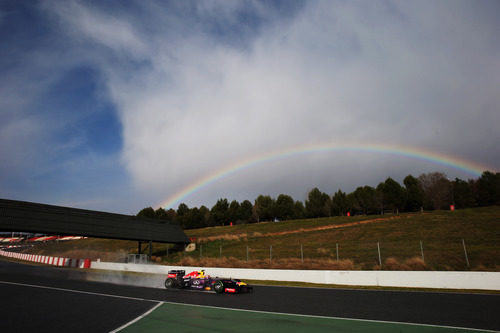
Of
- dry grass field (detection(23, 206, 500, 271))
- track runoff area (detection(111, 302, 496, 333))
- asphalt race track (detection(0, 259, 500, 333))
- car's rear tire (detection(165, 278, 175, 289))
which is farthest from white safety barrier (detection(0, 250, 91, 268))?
track runoff area (detection(111, 302, 496, 333))

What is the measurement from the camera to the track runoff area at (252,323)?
28.0 ft

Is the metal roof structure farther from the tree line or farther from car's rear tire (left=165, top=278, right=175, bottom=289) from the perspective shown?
the tree line

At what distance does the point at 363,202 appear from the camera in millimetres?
96500

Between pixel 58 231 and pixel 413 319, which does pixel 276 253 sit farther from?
pixel 413 319

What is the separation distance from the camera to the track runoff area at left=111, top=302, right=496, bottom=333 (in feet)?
28.0

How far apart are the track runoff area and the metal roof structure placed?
32.2 meters

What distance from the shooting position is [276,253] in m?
42.7

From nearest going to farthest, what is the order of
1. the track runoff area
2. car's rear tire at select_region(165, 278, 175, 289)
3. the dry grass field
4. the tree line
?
the track runoff area → car's rear tire at select_region(165, 278, 175, 289) → the dry grass field → the tree line

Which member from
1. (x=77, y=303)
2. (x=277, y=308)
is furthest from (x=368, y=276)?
(x=77, y=303)

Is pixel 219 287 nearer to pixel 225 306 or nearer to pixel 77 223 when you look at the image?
pixel 225 306

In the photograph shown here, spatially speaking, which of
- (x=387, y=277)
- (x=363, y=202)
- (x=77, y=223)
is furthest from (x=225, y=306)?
(x=363, y=202)

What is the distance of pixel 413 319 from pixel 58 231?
4064cm

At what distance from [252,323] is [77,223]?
3836 cm

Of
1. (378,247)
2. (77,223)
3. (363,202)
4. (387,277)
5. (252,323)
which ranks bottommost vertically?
(387,277)
